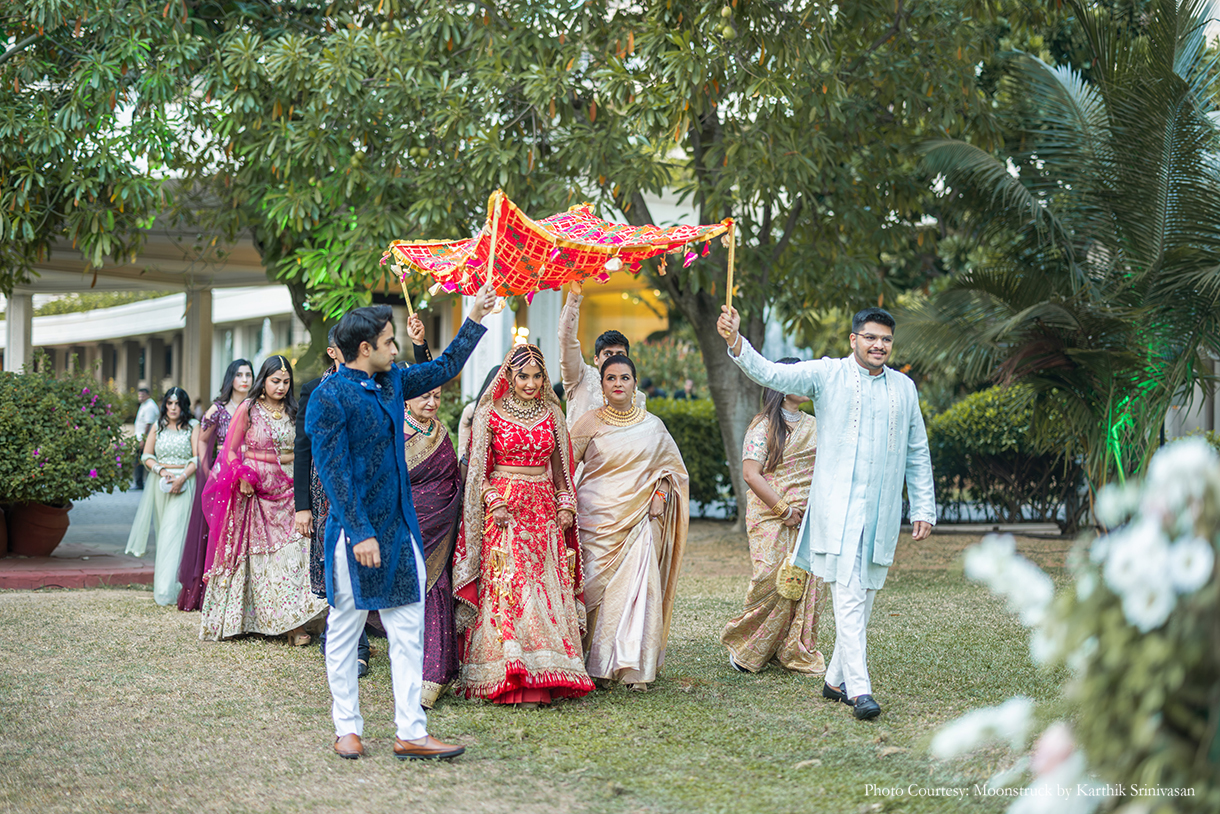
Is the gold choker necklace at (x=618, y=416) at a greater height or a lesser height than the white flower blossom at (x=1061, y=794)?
greater

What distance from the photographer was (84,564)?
9867mm

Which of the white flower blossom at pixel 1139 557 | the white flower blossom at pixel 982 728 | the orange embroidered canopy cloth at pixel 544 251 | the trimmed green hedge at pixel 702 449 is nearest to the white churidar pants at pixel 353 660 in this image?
the orange embroidered canopy cloth at pixel 544 251

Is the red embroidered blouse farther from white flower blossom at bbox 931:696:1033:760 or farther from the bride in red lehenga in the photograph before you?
white flower blossom at bbox 931:696:1033:760

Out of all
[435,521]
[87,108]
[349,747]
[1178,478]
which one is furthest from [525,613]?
[87,108]

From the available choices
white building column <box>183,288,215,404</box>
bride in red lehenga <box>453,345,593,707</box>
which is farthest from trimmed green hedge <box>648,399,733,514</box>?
white building column <box>183,288,215,404</box>

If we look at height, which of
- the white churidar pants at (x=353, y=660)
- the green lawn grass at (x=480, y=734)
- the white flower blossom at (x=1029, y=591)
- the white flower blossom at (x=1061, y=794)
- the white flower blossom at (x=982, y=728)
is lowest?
the green lawn grass at (x=480, y=734)

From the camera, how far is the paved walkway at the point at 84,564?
906 cm

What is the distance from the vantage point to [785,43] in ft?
27.4

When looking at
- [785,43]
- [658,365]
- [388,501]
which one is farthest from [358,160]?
[658,365]

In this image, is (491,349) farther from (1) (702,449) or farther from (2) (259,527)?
(2) (259,527)

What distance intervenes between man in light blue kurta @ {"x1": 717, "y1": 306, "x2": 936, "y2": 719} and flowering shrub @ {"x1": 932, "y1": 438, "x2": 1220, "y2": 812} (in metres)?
2.97

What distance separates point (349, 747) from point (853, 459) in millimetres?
2635

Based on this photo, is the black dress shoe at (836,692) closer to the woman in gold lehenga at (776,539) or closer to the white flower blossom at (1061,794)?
the woman in gold lehenga at (776,539)

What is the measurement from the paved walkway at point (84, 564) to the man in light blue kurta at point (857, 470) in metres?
6.63
